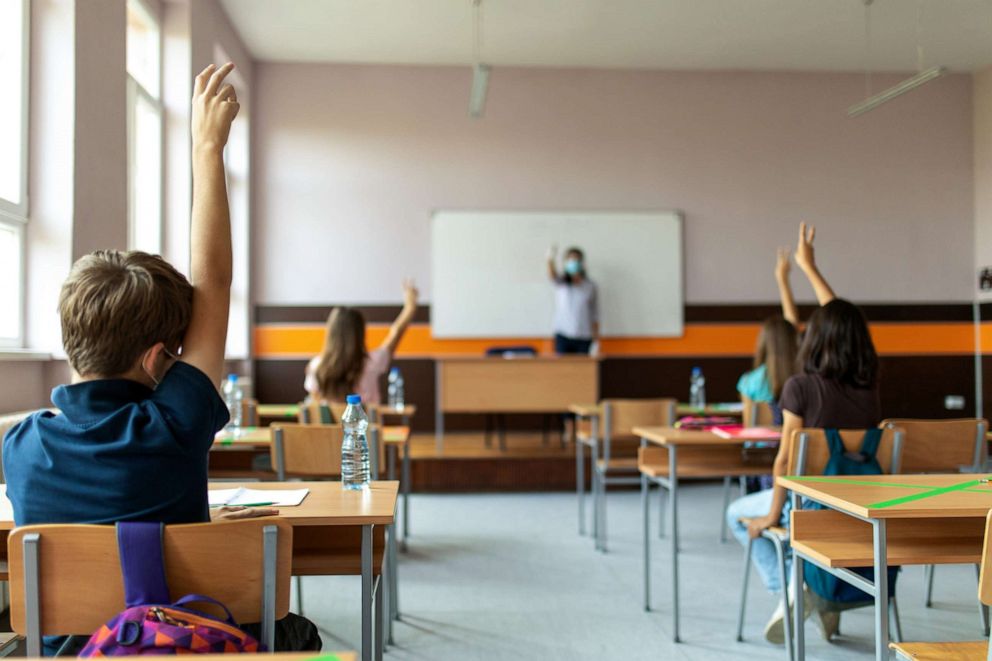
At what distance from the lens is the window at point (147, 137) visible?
17.6ft

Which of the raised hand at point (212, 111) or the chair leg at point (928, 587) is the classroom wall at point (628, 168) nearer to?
the chair leg at point (928, 587)

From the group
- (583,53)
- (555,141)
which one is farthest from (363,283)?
(583,53)

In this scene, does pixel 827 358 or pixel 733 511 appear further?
pixel 733 511

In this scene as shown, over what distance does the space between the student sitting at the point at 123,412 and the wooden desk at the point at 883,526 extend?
4.37 ft

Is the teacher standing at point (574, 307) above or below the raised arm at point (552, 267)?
below

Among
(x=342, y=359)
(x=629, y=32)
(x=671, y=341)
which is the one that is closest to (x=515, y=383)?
(x=671, y=341)

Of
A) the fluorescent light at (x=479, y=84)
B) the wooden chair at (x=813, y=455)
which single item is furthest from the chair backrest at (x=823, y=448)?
the fluorescent light at (x=479, y=84)

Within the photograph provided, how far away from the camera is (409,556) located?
4234 mm

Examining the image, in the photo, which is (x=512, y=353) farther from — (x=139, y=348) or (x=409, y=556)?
(x=139, y=348)

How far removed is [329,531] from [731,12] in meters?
5.89

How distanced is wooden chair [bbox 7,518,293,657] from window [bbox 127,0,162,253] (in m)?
4.44

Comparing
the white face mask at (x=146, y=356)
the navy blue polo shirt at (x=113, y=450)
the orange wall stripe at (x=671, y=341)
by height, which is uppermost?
the orange wall stripe at (x=671, y=341)

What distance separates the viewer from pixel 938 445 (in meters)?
3.01

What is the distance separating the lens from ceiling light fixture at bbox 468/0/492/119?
5884 millimetres
